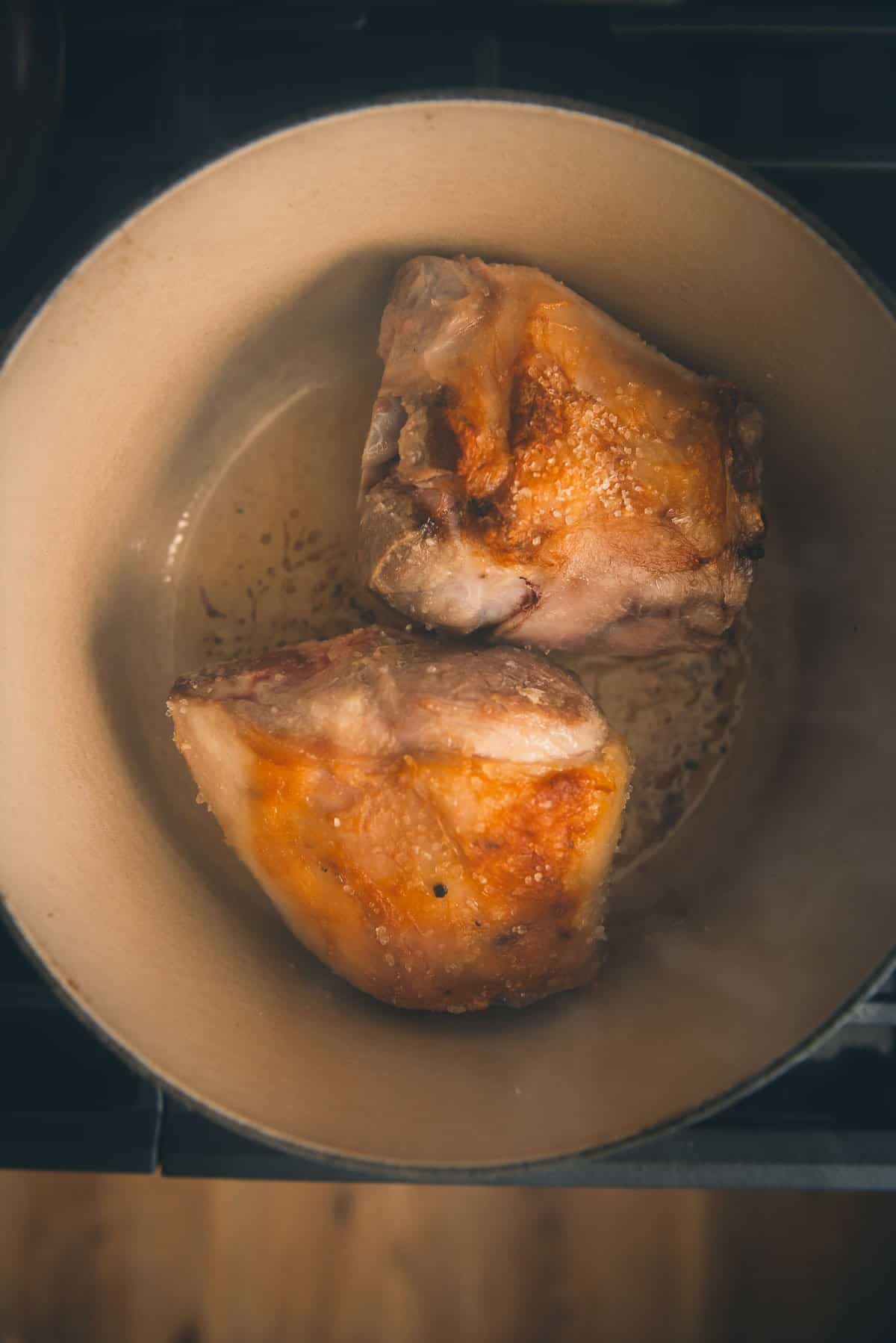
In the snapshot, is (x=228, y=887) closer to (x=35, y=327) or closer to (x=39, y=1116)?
(x=39, y=1116)

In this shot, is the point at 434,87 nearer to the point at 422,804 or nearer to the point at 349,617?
the point at 349,617

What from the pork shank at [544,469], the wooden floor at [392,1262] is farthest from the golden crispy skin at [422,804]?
the wooden floor at [392,1262]

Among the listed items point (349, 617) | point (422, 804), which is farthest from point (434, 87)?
point (422, 804)

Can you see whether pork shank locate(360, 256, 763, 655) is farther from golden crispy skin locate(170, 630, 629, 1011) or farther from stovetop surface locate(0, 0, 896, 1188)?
stovetop surface locate(0, 0, 896, 1188)

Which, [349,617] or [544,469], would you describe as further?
[349,617]

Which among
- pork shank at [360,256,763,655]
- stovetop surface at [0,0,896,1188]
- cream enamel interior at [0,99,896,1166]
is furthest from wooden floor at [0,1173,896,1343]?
pork shank at [360,256,763,655]
